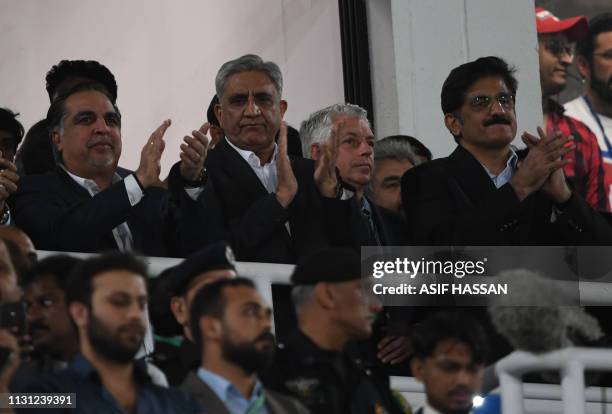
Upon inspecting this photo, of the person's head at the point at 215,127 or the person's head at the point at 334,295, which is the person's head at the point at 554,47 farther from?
the person's head at the point at 334,295

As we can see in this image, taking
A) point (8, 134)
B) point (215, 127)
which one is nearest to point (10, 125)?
point (8, 134)

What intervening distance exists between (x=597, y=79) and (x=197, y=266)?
408 cm

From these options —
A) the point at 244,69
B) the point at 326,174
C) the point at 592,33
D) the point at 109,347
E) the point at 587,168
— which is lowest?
the point at 109,347

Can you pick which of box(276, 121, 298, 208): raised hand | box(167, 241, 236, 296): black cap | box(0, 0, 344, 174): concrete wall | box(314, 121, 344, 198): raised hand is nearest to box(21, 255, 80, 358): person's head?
box(167, 241, 236, 296): black cap

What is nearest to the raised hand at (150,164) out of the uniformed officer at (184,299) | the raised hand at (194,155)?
the raised hand at (194,155)

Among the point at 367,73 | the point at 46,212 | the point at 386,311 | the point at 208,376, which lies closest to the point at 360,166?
the point at 386,311

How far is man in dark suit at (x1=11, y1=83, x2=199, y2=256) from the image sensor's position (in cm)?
444

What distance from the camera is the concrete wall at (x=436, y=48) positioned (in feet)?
25.0

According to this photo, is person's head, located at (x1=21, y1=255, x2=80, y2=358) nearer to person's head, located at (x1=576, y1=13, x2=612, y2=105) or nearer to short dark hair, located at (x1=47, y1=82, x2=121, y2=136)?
short dark hair, located at (x1=47, y1=82, x2=121, y2=136)

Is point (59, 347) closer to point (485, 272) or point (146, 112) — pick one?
point (485, 272)

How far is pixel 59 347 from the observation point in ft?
12.0

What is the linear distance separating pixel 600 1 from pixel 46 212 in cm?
391

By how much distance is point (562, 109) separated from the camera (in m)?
7.54

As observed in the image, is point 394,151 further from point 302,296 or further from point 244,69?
point 302,296
